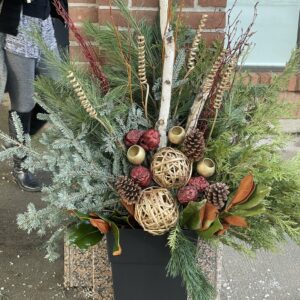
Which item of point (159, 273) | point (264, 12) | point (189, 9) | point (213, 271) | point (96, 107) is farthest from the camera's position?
point (264, 12)

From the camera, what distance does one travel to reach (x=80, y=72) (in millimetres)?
2348

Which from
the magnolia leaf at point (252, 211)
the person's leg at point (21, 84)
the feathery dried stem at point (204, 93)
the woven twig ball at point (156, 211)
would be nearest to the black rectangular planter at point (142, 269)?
the woven twig ball at point (156, 211)

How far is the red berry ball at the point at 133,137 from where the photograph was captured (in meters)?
2.25

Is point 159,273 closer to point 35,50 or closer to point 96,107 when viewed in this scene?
point 96,107

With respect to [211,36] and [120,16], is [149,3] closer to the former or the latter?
[120,16]

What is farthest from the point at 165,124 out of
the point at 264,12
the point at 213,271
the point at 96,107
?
the point at 264,12

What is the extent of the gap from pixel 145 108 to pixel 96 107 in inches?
9.1

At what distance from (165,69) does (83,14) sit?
643mm

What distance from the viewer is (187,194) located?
2.15m

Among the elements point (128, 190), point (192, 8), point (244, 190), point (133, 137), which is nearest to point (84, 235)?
point (128, 190)

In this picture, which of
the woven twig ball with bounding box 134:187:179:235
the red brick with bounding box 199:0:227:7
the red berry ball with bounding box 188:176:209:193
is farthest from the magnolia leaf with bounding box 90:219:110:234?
the red brick with bounding box 199:0:227:7

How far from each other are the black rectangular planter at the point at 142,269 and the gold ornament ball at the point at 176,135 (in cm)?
39

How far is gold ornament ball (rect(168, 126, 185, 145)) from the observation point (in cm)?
226

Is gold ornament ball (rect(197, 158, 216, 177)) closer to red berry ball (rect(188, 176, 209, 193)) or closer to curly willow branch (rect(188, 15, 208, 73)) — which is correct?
red berry ball (rect(188, 176, 209, 193))
